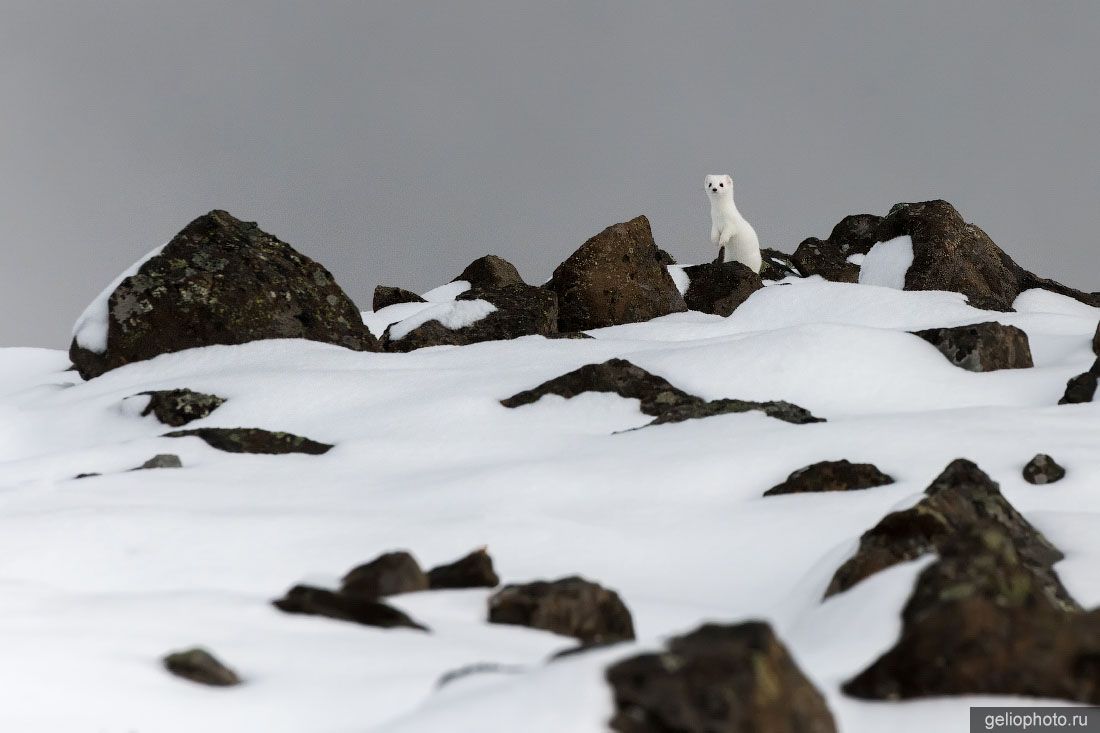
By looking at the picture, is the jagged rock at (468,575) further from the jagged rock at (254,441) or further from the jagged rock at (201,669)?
the jagged rock at (254,441)

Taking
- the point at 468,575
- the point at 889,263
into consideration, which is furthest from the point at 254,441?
the point at 889,263

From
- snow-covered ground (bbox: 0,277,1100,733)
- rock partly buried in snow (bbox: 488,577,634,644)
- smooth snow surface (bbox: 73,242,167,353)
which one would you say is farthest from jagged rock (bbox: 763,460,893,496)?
smooth snow surface (bbox: 73,242,167,353)

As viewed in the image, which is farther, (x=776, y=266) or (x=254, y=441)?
(x=776, y=266)

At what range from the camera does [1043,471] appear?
29.5 ft

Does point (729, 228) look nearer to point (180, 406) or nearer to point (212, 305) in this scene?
point (212, 305)

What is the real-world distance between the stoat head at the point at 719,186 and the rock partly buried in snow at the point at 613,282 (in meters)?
4.72

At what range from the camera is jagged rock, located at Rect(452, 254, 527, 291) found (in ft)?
77.9

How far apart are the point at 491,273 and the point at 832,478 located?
615 inches

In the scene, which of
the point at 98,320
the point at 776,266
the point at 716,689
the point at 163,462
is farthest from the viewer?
the point at 776,266

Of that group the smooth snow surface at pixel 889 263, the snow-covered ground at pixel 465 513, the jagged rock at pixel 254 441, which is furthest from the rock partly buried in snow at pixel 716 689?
the smooth snow surface at pixel 889 263

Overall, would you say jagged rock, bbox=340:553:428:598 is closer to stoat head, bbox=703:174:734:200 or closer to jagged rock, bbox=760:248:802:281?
stoat head, bbox=703:174:734:200

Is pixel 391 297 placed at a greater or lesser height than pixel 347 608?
greater

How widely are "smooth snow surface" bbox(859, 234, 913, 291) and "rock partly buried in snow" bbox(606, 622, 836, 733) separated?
20422 mm

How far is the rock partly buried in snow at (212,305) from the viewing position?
16266 millimetres
